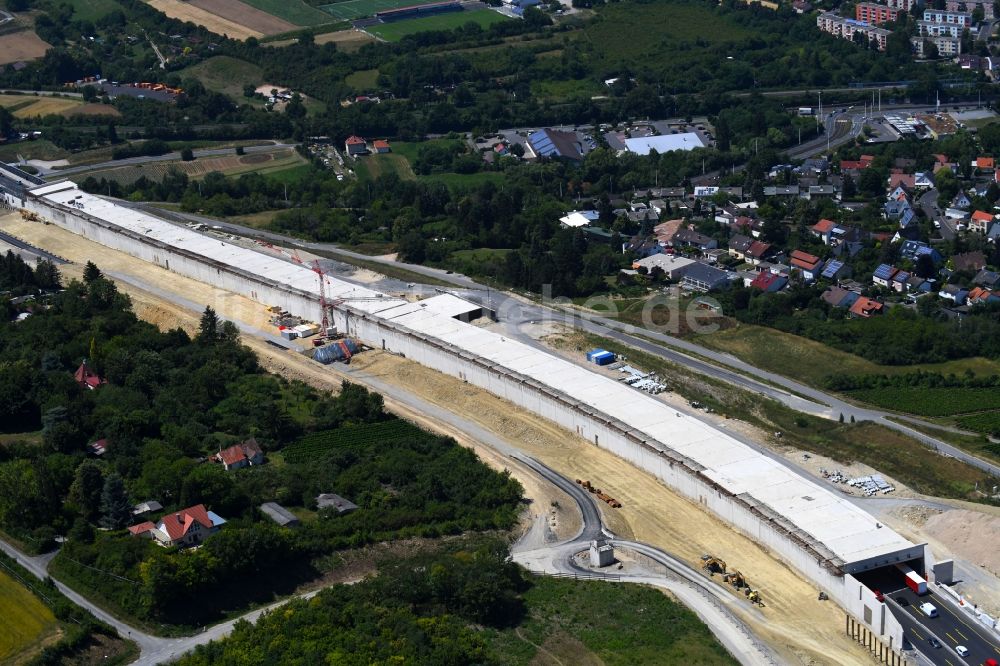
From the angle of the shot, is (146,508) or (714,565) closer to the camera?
(714,565)

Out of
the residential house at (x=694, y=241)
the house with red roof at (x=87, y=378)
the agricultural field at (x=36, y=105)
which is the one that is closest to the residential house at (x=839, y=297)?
the residential house at (x=694, y=241)

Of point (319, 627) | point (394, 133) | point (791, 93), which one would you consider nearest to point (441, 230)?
point (394, 133)

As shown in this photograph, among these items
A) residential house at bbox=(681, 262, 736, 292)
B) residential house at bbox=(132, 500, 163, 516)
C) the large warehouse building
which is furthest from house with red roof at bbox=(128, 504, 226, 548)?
residential house at bbox=(681, 262, 736, 292)

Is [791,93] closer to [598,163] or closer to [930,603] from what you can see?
[598,163]

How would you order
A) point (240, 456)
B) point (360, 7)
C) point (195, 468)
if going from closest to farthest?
1. point (195, 468)
2. point (240, 456)
3. point (360, 7)

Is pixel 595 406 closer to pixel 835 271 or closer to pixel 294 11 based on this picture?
pixel 835 271

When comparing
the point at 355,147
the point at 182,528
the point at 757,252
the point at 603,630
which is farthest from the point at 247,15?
the point at 603,630

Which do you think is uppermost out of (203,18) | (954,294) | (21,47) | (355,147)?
(203,18)
